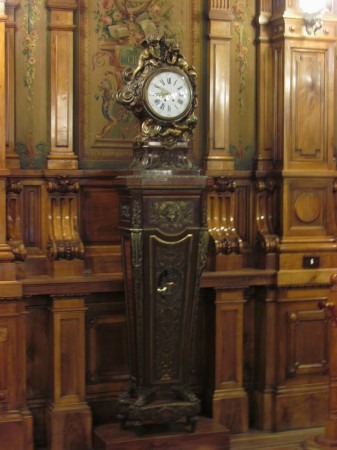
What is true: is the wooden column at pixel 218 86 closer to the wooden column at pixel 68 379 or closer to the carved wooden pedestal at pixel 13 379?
the wooden column at pixel 68 379

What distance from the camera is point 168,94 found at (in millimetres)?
5160

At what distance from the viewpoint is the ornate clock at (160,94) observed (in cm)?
514

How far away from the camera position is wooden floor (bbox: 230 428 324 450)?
5538mm

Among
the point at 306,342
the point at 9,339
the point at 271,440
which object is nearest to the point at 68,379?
the point at 9,339

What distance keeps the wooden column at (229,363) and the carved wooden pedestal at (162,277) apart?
17.5 inches

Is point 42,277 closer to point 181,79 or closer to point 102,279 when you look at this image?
point 102,279

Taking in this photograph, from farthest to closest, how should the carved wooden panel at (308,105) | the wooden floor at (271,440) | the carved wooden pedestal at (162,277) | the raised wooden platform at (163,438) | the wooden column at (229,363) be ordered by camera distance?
the carved wooden panel at (308,105) → the wooden column at (229,363) → the wooden floor at (271,440) → the raised wooden platform at (163,438) → the carved wooden pedestal at (162,277)

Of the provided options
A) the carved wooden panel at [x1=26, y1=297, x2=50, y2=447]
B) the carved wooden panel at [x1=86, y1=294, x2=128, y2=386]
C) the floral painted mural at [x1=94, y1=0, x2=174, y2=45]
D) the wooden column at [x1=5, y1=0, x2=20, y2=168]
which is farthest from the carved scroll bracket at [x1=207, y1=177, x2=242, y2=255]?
the wooden column at [x1=5, y1=0, x2=20, y2=168]

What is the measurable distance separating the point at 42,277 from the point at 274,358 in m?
1.64

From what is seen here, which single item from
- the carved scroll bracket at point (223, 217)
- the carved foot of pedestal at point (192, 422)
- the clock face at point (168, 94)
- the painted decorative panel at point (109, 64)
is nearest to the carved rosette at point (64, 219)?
the painted decorative panel at point (109, 64)

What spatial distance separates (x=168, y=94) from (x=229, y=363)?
1795 mm

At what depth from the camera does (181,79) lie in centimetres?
518

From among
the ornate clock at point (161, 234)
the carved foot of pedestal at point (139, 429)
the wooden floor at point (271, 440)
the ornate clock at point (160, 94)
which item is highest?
the ornate clock at point (160, 94)

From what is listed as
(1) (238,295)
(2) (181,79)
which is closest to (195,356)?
(1) (238,295)
